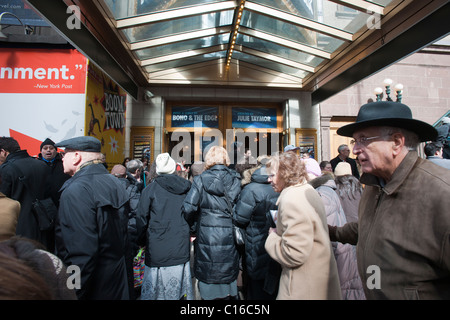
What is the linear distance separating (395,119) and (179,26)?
5.88m

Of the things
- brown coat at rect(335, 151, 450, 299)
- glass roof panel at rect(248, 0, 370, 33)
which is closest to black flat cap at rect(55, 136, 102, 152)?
brown coat at rect(335, 151, 450, 299)

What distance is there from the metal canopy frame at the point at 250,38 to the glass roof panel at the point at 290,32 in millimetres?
24

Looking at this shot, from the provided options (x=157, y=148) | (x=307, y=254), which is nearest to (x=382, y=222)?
(x=307, y=254)

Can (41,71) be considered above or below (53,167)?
above

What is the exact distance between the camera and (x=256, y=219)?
9.37ft

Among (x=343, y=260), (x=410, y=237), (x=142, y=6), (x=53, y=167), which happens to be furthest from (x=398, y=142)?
(x=142, y=6)

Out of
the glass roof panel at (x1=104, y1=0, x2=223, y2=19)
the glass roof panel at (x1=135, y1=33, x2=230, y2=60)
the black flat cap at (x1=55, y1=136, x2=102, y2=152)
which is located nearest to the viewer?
the black flat cap at (x1=55, y1=136, x2=102, y2=152)

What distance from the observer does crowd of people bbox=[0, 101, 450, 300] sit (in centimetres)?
115

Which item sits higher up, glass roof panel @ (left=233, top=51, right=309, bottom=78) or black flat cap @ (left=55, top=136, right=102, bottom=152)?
glass roof panel @ (left=233, top=51, right=309, bottom=78)

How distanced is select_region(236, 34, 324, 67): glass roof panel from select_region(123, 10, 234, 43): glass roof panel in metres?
0.86

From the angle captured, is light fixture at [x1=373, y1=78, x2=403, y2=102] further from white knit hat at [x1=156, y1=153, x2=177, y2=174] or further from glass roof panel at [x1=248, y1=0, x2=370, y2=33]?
white knit hat at [x1=156, y1=153, x2=177, y2=174]

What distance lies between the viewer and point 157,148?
834cm

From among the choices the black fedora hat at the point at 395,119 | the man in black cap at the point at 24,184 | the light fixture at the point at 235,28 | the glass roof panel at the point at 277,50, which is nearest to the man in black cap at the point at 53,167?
the man in black cap at the point at 24,184

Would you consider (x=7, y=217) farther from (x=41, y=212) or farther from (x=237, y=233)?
(x=237, y=233)
